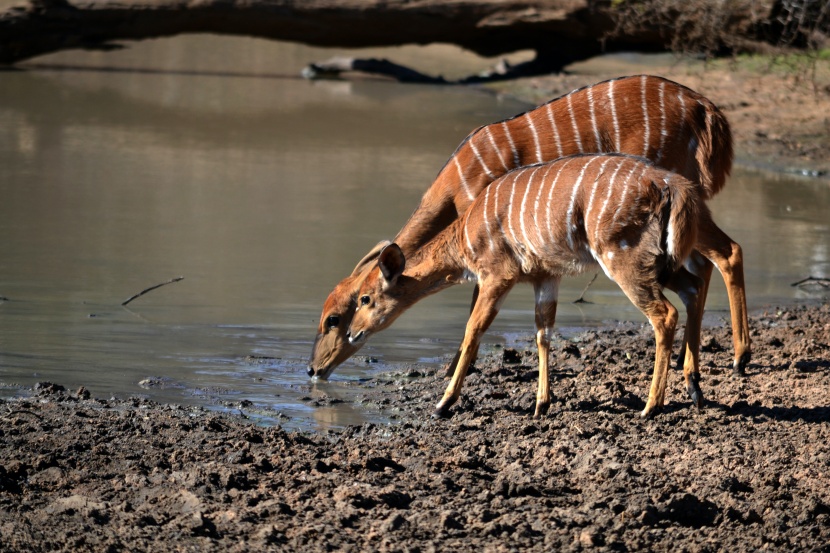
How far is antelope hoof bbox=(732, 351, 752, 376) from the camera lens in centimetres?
625

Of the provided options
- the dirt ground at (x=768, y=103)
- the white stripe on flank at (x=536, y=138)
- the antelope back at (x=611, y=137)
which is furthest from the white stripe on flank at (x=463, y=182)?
the dirt ground at (x=768, y=103)

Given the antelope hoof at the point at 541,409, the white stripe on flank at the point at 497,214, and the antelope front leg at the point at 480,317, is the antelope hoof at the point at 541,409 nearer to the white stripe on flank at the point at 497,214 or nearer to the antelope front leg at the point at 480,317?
the antelope front leg at the point at 480,317

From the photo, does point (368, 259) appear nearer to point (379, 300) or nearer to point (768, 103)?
point (379, 300)

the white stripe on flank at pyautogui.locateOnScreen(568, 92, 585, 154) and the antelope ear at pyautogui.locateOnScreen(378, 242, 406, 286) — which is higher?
the white stripe on flank at pyautogui.locateOnScreen(568, 92, 585, 154)

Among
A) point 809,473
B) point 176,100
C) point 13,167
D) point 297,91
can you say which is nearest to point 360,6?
point 297,91

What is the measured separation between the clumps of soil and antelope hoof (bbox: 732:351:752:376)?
104 millimetres

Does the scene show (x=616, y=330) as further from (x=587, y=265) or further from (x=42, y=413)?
(x=42, y=413)

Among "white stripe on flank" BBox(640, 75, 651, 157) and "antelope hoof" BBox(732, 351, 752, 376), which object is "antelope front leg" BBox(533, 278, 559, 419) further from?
"white stripe on flank" BBox(640, 75, 651, 157)

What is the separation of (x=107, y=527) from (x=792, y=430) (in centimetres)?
293

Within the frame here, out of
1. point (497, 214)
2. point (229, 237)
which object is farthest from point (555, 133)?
point (229, 237)

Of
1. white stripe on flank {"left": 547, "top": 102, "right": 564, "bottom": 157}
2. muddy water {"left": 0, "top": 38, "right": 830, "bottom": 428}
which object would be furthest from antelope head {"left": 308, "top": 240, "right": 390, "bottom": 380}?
white stripe on flank {"left": 547, "top": 102, "right": 564, "bottom": 157}

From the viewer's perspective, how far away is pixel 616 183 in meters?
5.36

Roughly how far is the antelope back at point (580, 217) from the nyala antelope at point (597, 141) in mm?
664

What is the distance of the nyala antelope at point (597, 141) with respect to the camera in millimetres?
6715
